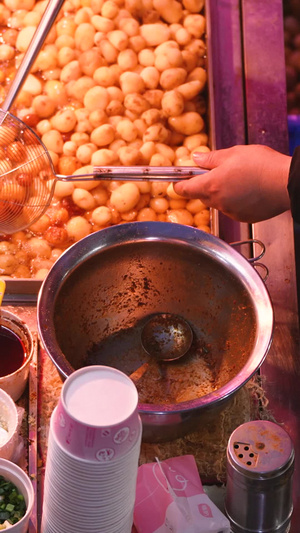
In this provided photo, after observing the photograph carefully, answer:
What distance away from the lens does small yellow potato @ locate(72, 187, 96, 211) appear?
1796mm

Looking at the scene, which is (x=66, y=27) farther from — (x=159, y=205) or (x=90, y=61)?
(x=159, y=205)

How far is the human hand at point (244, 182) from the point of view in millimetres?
1482

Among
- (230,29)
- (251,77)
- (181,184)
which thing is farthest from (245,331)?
(230,29)

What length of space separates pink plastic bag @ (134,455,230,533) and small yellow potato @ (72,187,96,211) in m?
0.84

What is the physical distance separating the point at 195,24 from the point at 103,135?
0.58 metres

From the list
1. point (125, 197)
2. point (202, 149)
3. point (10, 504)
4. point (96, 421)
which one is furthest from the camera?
point (202, 149)

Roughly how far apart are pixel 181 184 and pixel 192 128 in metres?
0.47

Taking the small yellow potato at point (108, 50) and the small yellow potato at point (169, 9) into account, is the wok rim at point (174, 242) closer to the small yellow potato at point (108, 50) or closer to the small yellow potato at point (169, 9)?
the small yellow potato at point (108, 50)

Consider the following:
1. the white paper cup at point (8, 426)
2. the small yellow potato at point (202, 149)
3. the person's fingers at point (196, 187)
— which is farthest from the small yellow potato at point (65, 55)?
the white paper cup at point (8, 426)

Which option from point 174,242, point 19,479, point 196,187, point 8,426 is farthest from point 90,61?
point 19,479

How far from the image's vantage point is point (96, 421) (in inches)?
31.7

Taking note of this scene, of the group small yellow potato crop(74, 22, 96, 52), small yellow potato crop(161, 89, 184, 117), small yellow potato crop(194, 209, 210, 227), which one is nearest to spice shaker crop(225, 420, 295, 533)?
small yellow potato crop(194, 209, 210, 227)

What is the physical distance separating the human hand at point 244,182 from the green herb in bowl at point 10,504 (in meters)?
0.82

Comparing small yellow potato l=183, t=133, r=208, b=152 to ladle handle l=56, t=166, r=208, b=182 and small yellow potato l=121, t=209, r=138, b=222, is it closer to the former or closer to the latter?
small yellow potato l=121, t=209, r=138, b=222
